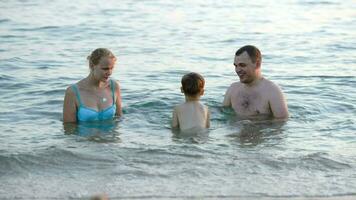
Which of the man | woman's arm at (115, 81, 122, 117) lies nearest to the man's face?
the man

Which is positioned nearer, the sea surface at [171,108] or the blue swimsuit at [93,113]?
the sea surface at [171,108]

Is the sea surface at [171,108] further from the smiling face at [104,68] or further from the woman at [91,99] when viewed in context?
the smiling face at [104,68]

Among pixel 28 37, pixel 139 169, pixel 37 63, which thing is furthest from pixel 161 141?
pixel 28 37

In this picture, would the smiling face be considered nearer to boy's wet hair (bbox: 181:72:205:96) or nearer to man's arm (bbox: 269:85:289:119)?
boy's wet hair (bbox: 181:72:205:96)

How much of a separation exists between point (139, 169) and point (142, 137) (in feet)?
5.47

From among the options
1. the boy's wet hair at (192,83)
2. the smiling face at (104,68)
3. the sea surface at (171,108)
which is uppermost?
the smiling face at (104,68)

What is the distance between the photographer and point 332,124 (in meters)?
9.81

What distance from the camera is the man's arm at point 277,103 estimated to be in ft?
31.1

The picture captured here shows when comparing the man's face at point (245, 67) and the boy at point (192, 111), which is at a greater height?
the man's face at point (245, 67)

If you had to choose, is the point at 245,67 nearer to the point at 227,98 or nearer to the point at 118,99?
the point at 227,98

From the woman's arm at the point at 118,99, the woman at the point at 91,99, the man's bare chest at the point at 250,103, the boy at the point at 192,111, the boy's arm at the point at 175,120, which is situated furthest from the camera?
the man's bare chest at the point at 250,103

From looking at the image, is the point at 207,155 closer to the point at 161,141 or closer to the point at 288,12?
the point at 161,141

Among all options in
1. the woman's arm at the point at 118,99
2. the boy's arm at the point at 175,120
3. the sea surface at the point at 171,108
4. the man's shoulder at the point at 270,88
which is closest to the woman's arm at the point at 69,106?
the sea surface at the point at 171,108

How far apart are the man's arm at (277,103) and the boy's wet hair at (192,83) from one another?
124 centimetres
